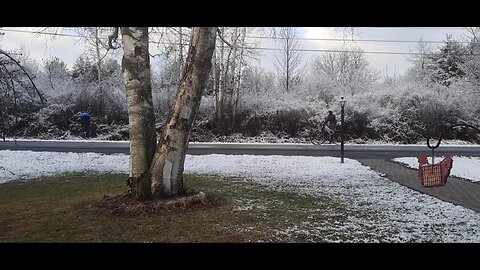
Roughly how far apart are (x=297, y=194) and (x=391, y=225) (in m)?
2.00

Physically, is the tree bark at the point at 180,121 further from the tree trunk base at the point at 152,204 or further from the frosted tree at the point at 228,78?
the frosted tree at the point at 228,78

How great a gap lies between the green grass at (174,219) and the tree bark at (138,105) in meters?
0.59

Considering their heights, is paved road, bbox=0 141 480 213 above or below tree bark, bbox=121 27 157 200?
below

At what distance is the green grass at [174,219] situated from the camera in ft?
13.3

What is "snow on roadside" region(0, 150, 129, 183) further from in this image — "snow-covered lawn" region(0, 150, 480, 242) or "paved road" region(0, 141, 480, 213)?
"paved road" region(0, 141, 480, 213)

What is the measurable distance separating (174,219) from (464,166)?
7.90 metres

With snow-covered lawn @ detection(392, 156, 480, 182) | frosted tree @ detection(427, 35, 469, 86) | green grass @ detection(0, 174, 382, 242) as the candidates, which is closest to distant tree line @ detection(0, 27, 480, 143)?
frosted tree @ detection(427, 35, 469, 86)

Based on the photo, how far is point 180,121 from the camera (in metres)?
5.18

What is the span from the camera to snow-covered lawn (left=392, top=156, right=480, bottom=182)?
8.29m

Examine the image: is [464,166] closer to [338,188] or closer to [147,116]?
[338,188]

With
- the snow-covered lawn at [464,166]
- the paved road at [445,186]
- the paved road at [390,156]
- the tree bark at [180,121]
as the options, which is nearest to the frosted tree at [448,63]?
the paved road at [390,156]

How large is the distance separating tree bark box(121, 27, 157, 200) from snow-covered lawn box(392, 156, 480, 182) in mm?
5968

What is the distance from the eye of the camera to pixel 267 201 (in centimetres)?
586

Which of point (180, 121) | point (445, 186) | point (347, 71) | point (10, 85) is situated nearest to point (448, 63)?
point (347, 71)
